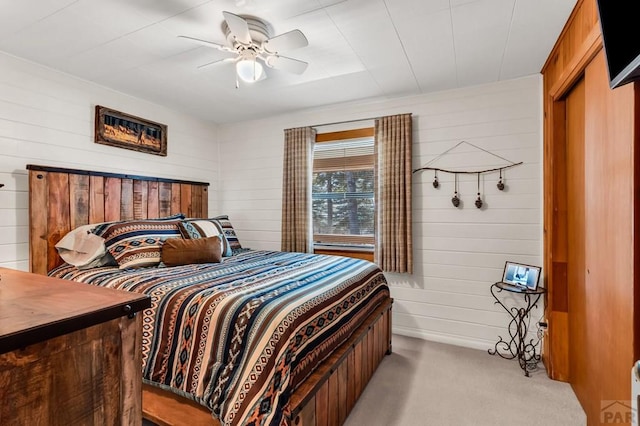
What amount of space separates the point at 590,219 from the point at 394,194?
5.41ft

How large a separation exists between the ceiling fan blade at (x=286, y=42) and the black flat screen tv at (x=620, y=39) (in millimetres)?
1415

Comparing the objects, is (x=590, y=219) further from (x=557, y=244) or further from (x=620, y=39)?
(x=620, y=39)

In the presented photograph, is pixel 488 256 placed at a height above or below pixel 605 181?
below

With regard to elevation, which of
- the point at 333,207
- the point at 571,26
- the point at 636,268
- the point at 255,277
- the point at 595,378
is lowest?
the point at 595,378

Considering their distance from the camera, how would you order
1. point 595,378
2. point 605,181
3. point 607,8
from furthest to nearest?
point 595,378 < point 605,181 < point 607,8

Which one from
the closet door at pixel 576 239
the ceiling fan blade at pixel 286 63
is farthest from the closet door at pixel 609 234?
the ceiling fan blade at pixel 286 63

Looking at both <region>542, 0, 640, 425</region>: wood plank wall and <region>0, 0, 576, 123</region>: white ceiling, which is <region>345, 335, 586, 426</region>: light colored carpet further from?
<region>0, 0, 576, 123</region>: white ceiling

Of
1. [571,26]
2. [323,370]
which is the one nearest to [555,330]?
[323,370]

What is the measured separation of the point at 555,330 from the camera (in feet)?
7.77

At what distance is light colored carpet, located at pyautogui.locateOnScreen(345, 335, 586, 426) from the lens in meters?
1.91

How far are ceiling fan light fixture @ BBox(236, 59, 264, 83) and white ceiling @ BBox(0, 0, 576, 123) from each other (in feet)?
0.76

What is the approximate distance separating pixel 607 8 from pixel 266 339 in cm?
194

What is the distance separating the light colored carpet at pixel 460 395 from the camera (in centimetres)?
191

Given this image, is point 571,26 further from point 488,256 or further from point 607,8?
point 488,256
